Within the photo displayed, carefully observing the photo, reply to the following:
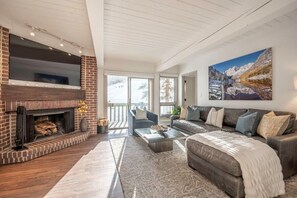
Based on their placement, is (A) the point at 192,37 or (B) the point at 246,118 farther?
(A) the point at 192,37

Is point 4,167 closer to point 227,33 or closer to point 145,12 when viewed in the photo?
point 145,12

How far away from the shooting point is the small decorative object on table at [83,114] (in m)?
4.02

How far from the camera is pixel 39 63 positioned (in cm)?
313

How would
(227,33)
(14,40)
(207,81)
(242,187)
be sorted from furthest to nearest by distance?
(207,81)
(14,40)
(227,33)
(242,187)

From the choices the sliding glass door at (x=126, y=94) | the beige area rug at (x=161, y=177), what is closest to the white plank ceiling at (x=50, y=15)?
the sliding glass door at (x=126, y=94)

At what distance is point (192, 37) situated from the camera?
3193 millimetres

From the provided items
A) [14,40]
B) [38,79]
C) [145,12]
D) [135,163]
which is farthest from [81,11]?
[135,163]

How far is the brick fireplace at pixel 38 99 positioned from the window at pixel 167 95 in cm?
277

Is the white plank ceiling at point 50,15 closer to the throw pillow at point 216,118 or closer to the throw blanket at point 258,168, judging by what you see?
the throw blanket at point 258,168

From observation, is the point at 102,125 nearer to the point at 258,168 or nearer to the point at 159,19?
the point at 159,19

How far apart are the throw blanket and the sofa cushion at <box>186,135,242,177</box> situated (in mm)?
45

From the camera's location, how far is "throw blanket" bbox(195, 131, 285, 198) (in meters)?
1.55

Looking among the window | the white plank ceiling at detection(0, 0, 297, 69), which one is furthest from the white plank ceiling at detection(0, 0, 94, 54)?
the window

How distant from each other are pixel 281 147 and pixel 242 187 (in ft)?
2.71
